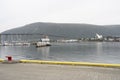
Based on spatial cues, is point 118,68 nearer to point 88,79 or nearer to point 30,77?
point 88,79

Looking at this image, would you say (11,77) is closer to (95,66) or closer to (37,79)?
(37,79)

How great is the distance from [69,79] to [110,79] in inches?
82.5

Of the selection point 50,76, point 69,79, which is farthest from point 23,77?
point 69,79

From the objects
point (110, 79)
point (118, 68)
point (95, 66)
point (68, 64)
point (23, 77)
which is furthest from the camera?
point (68, 64)

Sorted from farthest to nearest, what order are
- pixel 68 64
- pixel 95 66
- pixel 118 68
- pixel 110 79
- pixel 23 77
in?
A: pixel 68 64, pixel 95 66, pixel 118 68, pixel 23 77, pixel 110 79

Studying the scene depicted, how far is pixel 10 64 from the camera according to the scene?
57.5 ft

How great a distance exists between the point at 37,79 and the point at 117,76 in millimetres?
4301

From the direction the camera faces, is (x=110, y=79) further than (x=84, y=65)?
No

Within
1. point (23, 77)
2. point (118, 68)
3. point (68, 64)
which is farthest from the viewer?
point (68, 64)

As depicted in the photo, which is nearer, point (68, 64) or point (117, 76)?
point (117, 76)

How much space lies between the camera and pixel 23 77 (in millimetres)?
11945

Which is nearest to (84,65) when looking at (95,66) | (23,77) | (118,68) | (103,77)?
(95,66)

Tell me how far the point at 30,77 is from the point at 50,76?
111 centimetres

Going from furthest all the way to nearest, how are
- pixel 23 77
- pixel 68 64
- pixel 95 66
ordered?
pixel 68 64, pixel 95 66, pixel 23 77
